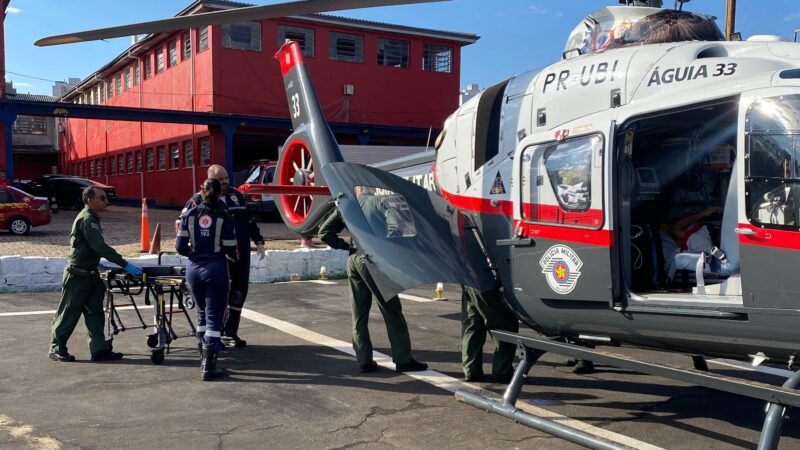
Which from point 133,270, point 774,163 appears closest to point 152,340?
point 133,270

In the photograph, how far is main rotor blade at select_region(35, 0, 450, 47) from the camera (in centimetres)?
569

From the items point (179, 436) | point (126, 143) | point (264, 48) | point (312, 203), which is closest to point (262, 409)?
point (179, 436)

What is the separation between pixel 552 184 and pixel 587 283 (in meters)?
0.74

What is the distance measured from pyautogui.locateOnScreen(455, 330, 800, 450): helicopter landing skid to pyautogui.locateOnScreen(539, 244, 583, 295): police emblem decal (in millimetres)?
413

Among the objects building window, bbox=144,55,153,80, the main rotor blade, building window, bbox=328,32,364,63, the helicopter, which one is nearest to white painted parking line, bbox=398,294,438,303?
the helicopter

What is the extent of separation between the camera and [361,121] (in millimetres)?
31250

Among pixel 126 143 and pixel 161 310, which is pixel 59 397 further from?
pixel 126 143

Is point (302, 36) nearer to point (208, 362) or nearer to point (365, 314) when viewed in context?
point (365, 314)

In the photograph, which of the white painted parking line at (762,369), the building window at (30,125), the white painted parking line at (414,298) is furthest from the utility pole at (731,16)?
the building window at (30,125)

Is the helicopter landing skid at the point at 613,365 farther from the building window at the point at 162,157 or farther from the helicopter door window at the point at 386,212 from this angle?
the building window at the point at 162,157

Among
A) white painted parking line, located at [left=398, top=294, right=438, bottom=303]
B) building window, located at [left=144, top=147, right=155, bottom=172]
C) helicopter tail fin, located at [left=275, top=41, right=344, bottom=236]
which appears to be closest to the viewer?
helicopter tail fin, located at [left=275, top=41, right=344, bottom=236]

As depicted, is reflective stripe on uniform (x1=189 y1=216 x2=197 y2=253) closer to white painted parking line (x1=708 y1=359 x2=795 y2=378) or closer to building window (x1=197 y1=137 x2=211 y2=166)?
white painted parking line (x1=708 y1=359 x2=795 y2=378)

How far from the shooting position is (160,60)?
33219 millimetres

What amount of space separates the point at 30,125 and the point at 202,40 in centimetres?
3151
